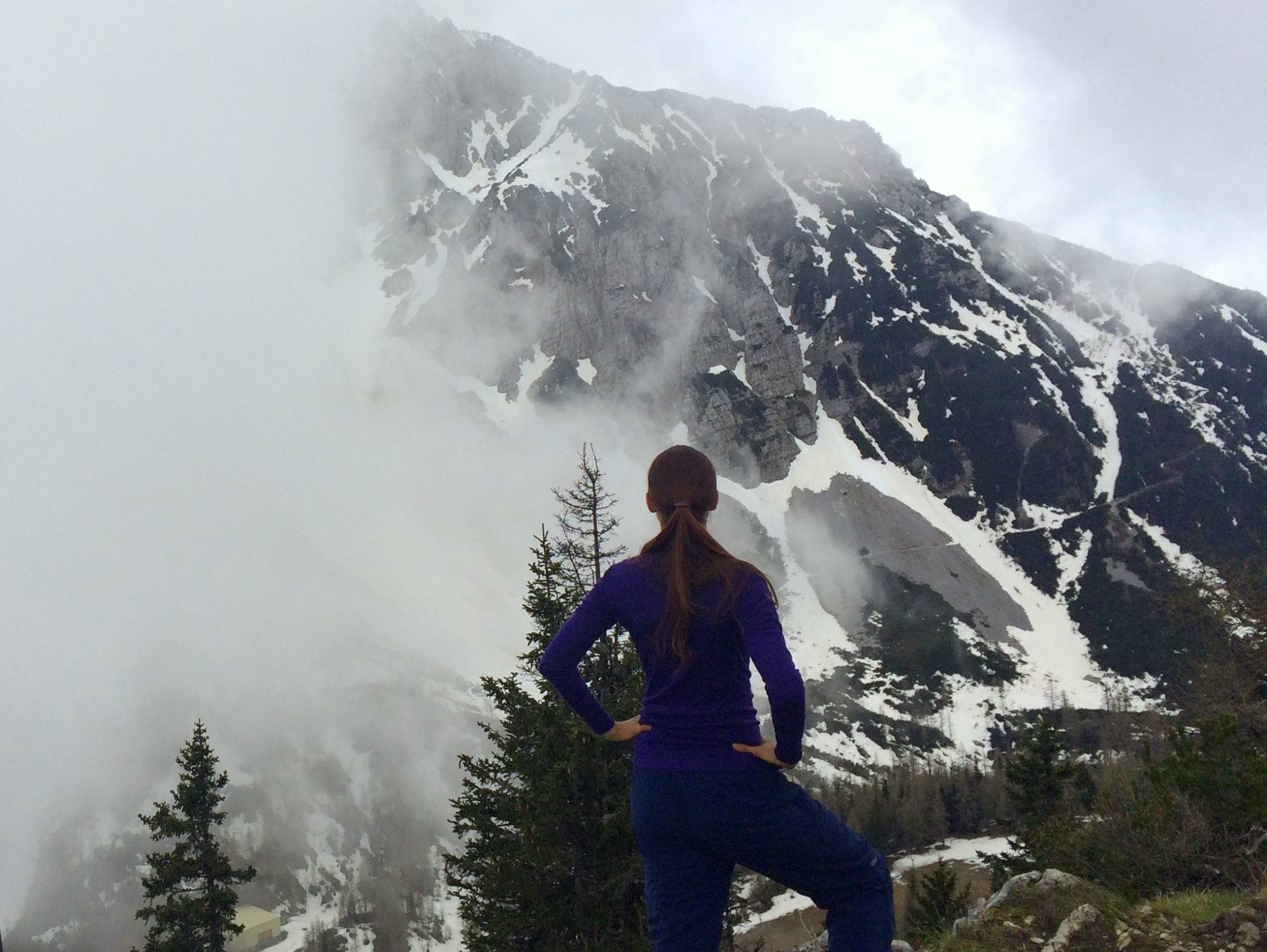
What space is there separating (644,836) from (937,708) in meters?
137

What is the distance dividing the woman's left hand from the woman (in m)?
0.04

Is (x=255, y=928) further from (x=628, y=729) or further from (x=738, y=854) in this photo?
(x=738, y=854)

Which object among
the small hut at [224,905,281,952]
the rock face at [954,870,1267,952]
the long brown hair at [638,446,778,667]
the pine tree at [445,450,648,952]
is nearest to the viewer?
the long brown hair at [638,446,778,667]

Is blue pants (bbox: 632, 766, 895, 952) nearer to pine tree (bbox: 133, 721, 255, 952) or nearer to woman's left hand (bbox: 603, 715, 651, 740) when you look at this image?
woman's left hand (bbox: 603, 715, 651, 740)

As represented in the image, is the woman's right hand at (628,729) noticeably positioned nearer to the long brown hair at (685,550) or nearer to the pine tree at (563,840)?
the long brown hair at (685,550)

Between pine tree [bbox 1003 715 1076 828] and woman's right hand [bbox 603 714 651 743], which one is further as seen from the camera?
pine tree [bbox 1003 715 1076 828]

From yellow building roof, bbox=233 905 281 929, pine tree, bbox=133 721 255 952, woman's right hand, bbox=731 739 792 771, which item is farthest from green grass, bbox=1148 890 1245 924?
yellow building roof, bbox=233 905 281 929

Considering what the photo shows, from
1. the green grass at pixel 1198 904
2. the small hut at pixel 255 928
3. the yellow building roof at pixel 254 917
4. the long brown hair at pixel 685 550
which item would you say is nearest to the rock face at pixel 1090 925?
the green grass at pixel 1198 904

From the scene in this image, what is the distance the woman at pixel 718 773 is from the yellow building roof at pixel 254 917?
326 ft

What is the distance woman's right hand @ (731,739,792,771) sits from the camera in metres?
3.18

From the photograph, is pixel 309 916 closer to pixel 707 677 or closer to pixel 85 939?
pixel 85 939

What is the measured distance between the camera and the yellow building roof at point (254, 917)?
8338cm

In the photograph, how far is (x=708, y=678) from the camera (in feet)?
10.7

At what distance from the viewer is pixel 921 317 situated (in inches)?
7844
